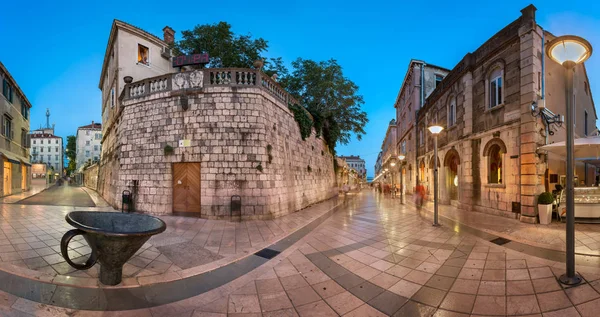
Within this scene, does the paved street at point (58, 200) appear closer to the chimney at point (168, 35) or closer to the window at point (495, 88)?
the chimney at point (168, 35)

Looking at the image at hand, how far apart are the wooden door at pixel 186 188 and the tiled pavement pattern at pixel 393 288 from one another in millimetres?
5474

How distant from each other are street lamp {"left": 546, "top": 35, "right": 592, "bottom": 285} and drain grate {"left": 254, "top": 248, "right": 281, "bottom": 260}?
4507 mm

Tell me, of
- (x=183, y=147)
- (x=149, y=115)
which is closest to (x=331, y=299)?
(x=183, y=147)

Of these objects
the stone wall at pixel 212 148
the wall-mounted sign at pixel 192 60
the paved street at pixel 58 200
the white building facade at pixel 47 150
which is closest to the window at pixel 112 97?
the paved street at pixel 58 200

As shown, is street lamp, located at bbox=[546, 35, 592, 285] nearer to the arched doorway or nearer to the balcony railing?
the balcony railing

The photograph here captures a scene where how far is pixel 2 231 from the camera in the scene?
20.0 ft

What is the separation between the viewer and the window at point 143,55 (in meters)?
16.7

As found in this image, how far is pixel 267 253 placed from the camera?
514 centimetres

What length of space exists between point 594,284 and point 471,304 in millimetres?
1939

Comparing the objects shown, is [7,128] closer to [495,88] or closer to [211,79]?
[211,79]

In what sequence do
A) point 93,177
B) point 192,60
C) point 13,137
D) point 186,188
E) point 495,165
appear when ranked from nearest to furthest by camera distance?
point 186,188 → point 495,165 → point 192,60 → point 13,137 → point 93,177

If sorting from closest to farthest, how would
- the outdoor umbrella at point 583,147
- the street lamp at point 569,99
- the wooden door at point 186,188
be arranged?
the street lamp at point 569,99 < the outdoor umbrella at point 583,147 < the wooden door at point 186,188

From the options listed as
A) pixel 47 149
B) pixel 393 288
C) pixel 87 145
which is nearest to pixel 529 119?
pixel 393 288

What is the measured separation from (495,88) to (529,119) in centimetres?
248
